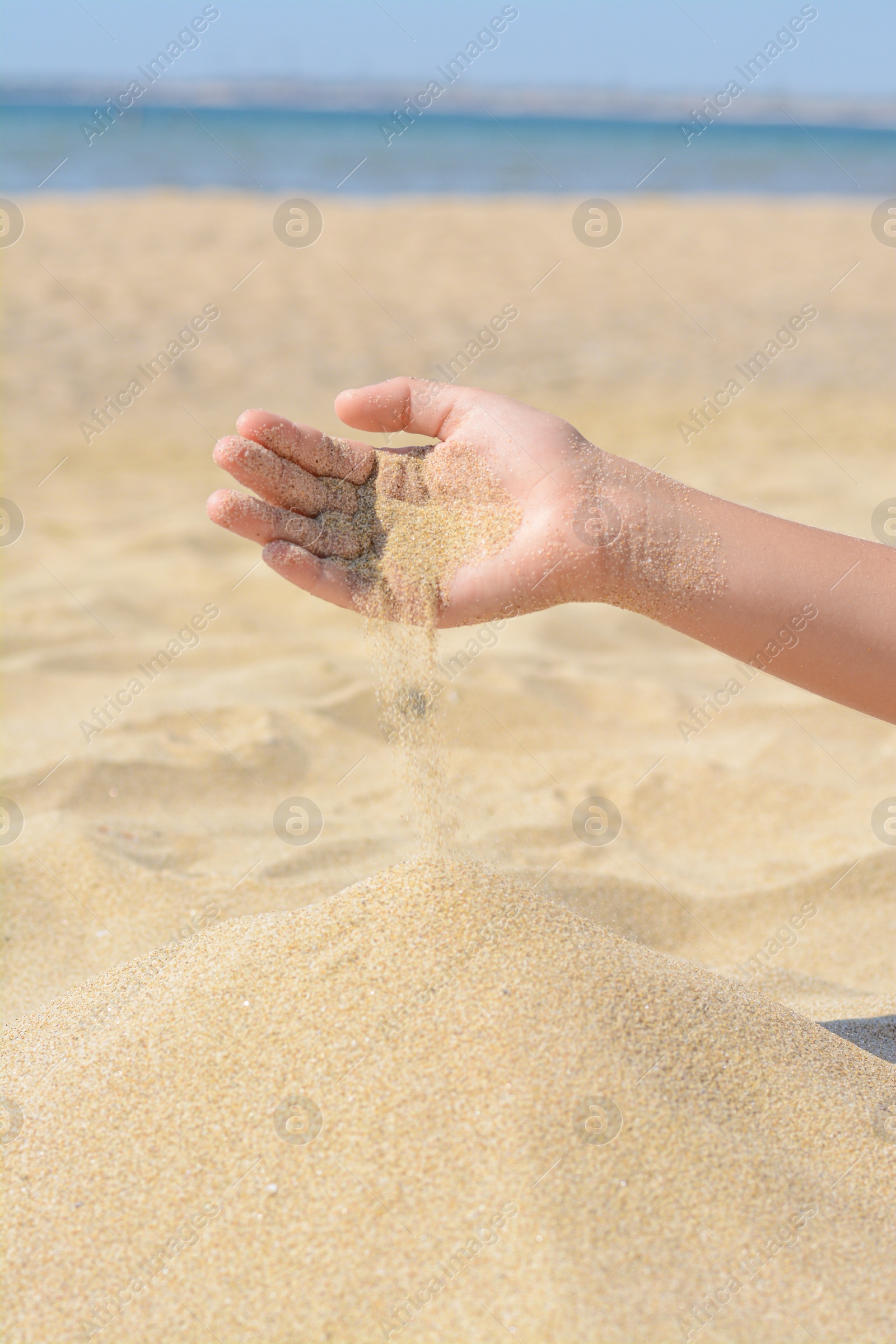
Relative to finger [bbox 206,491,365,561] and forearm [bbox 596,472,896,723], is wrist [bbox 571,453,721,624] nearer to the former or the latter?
forearm [bbox 596,472,896,723]

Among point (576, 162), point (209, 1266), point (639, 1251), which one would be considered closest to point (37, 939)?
point (209, 1266)

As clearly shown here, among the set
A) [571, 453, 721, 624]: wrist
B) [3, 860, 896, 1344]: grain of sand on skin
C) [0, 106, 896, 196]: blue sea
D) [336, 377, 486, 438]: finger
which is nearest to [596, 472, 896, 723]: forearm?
[571, 453, 721, 624]: wrist

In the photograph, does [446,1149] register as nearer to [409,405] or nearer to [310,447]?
[310,447]

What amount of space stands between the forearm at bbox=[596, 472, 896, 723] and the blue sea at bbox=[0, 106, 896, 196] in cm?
1242

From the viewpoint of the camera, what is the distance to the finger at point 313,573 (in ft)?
6.15

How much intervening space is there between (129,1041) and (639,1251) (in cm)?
70

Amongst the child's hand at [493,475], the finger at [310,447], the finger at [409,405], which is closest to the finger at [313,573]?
the child's hand at [493,475]

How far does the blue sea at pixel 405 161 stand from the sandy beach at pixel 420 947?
10.7m

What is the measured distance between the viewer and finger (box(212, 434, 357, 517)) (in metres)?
1.85

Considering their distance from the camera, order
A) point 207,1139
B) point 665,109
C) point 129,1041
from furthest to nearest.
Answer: point 665,109 < point 129,1041 < point 207,1139

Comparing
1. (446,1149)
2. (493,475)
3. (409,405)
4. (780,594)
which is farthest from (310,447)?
(446,1149)

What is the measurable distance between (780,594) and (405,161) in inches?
789

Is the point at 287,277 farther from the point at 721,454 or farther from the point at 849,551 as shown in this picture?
the point at 849,551

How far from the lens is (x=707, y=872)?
7.58 feet
